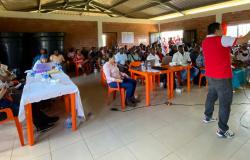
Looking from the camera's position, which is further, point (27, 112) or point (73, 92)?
point (73, 92)

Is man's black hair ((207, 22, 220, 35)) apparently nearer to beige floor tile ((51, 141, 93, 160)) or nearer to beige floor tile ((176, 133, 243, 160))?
beige floor tile ((176, 133, 243, 160))

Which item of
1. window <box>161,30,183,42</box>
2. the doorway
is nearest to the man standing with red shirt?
the doorway

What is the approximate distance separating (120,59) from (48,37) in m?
3.33

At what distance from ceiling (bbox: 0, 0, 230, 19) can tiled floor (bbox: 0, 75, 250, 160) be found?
21.4 feet

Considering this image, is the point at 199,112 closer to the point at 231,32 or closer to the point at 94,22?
the point at 231,32

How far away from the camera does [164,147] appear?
2.11m

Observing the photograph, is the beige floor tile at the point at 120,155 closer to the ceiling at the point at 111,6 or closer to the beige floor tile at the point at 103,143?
the beige floor tile at the point at 103,143

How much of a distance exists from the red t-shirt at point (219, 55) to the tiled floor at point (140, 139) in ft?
2.68

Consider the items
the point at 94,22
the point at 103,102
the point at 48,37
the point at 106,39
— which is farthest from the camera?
the point at 106,39

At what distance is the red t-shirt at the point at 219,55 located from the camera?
2.05 m

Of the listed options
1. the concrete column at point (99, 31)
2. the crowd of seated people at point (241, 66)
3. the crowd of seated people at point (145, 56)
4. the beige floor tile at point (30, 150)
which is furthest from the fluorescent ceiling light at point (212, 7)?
the beige floor tile at point (30, 150)

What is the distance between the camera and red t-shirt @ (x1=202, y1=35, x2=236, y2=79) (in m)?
2.05

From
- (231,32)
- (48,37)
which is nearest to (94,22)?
(48,37)

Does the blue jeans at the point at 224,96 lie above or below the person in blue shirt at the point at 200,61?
below
